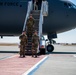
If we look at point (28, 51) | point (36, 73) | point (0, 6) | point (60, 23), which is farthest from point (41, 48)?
point (36, 73)

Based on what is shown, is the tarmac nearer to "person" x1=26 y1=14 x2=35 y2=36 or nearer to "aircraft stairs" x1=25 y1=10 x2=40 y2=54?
"aircraft stairs" x1=25 y1=10 x2=40 y2=54

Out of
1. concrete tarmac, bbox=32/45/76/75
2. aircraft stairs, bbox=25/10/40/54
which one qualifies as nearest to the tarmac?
concrete tarmac, bbox=32/45/76/75

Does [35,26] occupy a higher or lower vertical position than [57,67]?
higher

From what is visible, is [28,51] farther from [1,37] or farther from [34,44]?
[1,37]

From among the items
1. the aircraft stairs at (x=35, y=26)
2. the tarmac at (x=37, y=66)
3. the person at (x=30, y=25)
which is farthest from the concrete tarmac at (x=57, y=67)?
the person at (x=30, y=25)

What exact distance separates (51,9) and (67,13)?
1540 millimetres

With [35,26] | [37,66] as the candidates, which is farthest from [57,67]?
[35,26]

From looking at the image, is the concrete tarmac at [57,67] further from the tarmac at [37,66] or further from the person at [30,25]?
the person at [30,25]

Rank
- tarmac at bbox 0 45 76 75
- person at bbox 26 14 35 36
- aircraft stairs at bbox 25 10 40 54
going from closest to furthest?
1. tarmac at bbox 0 45 76 75
2. aircraft stairs at bbox 25 10 40 54
3. person at bbox 26 14 35 36

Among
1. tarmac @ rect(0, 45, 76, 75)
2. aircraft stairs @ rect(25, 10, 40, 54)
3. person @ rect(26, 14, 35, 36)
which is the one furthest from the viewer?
person @ rect(26, 14, 35, 36)

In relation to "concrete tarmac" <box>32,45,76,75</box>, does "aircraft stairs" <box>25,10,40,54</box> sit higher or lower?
higher

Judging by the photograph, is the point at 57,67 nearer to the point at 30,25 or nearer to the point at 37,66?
the point at 37,66

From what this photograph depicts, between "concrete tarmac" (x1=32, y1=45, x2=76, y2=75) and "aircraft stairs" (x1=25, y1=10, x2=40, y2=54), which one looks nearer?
"concrete tarmac" (x1=32, y1=45, x2=76, y2=75)

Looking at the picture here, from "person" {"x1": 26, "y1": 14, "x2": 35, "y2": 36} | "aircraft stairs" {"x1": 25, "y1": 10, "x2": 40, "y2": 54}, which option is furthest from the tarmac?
"person" {"x1": 26, "y1": 14, "x2": 35, "y2": 36}
